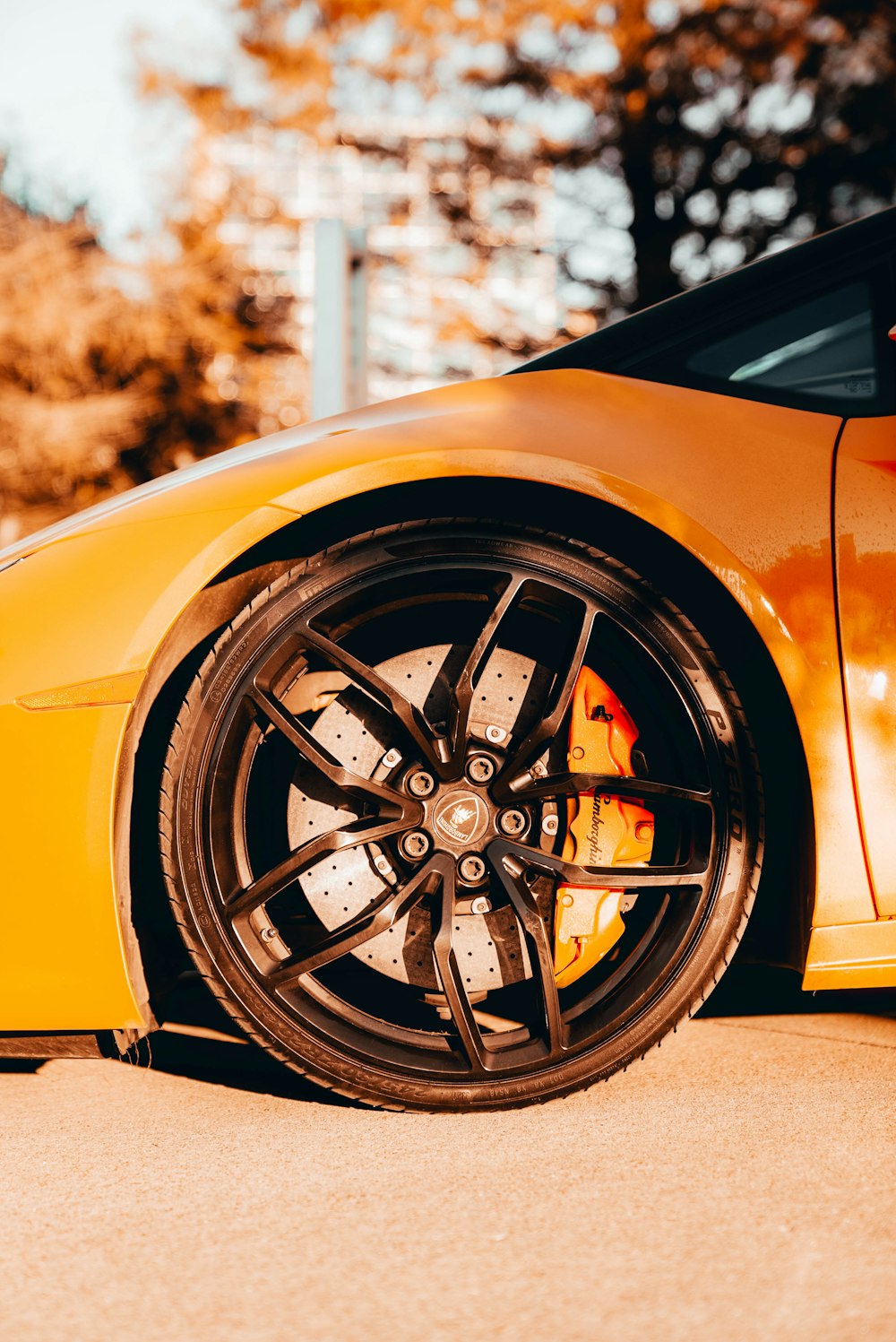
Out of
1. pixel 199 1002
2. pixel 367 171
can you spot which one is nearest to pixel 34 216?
pixel 367 171

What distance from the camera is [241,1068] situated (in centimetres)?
191

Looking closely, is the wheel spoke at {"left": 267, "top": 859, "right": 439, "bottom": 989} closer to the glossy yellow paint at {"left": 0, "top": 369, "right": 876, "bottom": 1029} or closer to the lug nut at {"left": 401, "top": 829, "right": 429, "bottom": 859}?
the lug nut at {"left": 401, "top": 829, "right": 429, "bottom": 859}

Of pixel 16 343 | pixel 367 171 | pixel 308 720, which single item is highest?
pixel 367 171

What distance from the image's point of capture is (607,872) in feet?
5.42

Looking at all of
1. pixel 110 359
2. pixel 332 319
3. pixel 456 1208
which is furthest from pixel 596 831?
pixel 110 359

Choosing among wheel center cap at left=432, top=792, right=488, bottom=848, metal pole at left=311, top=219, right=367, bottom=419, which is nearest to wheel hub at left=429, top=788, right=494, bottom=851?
wheel center cap at left=432, top=792, right=488, bottom=848

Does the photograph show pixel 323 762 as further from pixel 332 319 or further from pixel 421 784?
pixel 332 319

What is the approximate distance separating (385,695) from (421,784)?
14 centimetres

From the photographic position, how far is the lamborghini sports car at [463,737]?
1585 millimetres

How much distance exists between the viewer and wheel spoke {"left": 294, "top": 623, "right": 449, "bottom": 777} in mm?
1627

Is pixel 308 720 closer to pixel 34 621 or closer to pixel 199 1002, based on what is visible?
pixel 34 621

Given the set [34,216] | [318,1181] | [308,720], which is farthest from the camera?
[34,216]

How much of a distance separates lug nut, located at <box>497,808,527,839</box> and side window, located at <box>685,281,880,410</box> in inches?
30.6

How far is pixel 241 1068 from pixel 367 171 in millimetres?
16288
